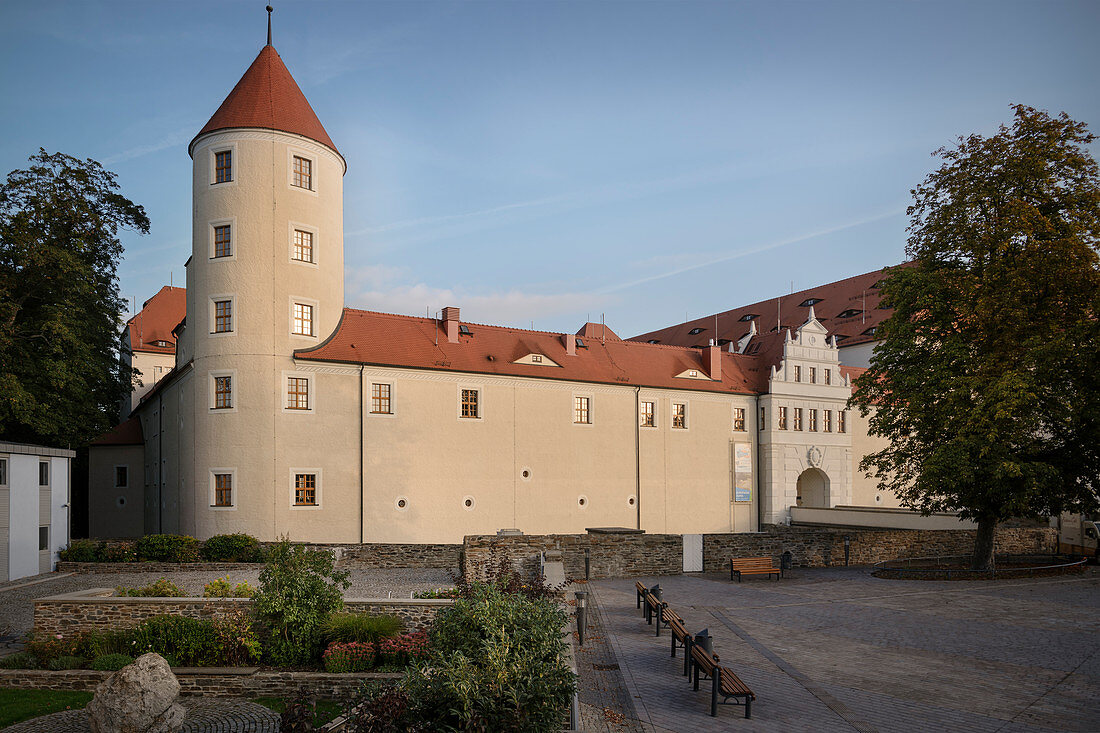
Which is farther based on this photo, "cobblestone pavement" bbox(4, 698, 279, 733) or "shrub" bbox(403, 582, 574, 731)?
"cobblestone pavement" bbox(4, 698, 279, 733)

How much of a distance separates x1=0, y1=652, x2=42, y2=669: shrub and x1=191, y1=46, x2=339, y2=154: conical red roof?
72.6 ft

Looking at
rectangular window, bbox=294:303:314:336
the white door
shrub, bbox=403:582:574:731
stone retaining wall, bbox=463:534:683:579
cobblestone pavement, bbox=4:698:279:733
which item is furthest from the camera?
rectangular window, bbox=294:303:314:336

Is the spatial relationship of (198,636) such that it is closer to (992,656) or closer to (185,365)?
(992,656)

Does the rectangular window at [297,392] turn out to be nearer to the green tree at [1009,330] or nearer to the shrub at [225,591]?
the shrub at [225,591]

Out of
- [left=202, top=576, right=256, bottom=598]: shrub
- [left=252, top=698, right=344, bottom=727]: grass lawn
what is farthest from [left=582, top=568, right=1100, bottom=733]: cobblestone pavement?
[left=202, top=576, right=256, bottom=598]: shrub

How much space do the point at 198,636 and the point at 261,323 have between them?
18526 millimetres

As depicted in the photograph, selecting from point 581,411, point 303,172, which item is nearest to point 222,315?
point 303,172

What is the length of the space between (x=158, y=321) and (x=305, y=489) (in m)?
28.1

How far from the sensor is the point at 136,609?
1313 centimetres

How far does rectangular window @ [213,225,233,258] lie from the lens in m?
29.2

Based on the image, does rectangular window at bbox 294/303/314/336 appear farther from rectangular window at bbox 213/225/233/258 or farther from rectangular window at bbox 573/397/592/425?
rectangular window at bbox 573/397/592/425

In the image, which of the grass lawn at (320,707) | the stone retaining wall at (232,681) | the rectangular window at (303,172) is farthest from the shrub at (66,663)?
the rectangular window at (303,172)

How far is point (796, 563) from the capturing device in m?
26.9

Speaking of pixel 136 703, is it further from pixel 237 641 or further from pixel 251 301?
pixel 251 301
